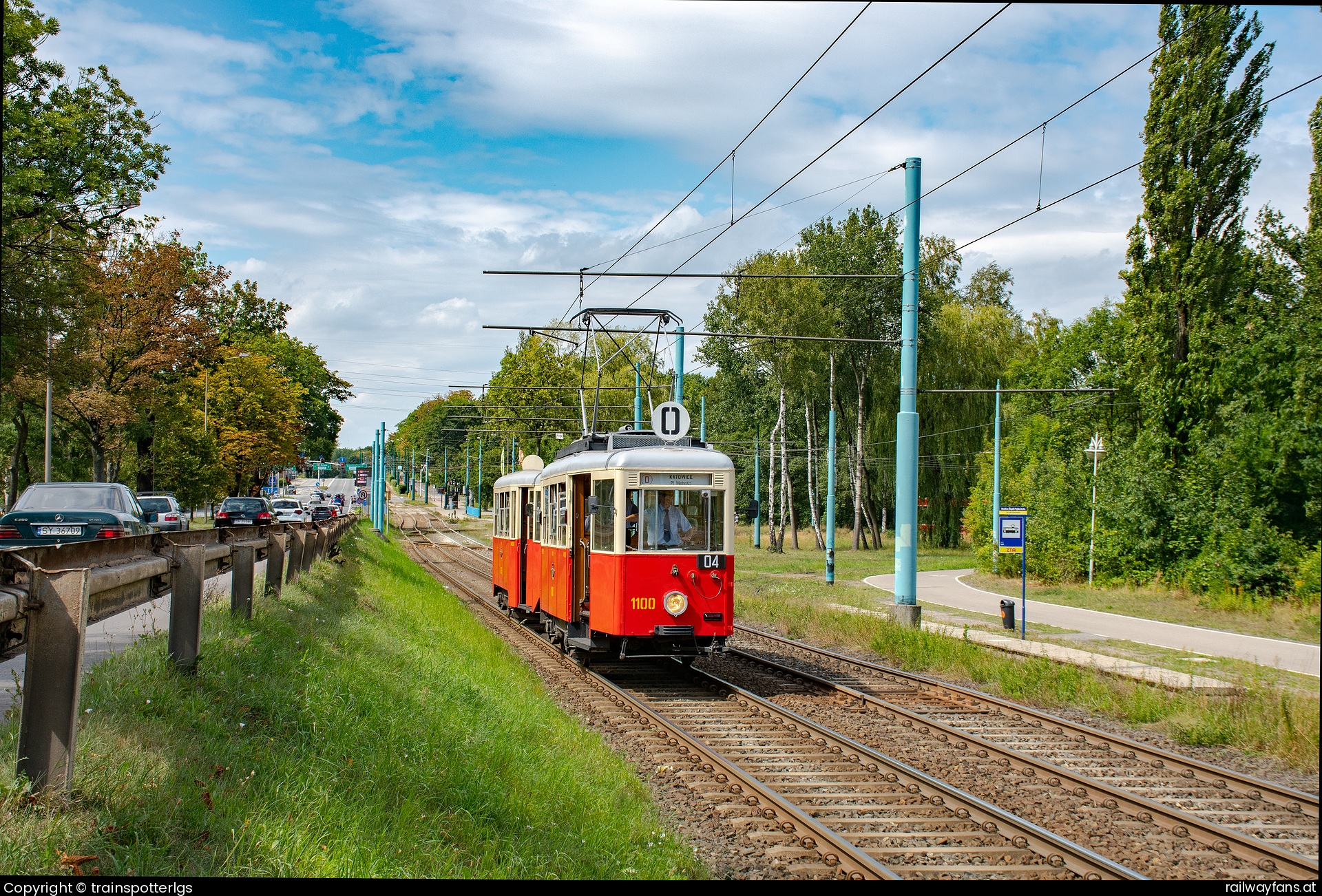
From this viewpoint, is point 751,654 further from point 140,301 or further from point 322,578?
point 140,301

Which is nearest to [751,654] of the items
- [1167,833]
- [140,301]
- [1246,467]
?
[1167,833]

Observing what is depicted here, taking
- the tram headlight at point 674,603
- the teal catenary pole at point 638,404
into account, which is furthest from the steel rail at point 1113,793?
the teal catenary pole at point 638,404

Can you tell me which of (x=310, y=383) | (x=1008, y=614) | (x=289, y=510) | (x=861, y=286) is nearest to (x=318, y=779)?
(x=1008, y=614)

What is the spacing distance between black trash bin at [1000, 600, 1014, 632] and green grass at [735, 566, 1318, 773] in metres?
2.72

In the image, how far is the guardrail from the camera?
450 cm

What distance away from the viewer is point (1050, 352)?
56.9 meters

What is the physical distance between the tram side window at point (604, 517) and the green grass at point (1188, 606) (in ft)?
22.3

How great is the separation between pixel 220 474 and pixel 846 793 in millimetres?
44600

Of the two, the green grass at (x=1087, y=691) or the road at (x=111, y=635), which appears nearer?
the road at (x=111, y=635)

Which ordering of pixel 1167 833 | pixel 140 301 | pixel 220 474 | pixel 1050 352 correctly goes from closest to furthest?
1. pixel 1167 833
2. pixel 140 301
3. pixel 220 474
4. pixel 1050 352

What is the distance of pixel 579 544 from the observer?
1491 cm

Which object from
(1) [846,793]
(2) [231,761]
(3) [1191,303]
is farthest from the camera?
(3) [1191,303]

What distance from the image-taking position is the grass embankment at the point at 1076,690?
9.09 meters

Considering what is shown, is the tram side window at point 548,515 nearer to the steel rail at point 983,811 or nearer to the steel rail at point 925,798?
the steel rail at point 925,798
